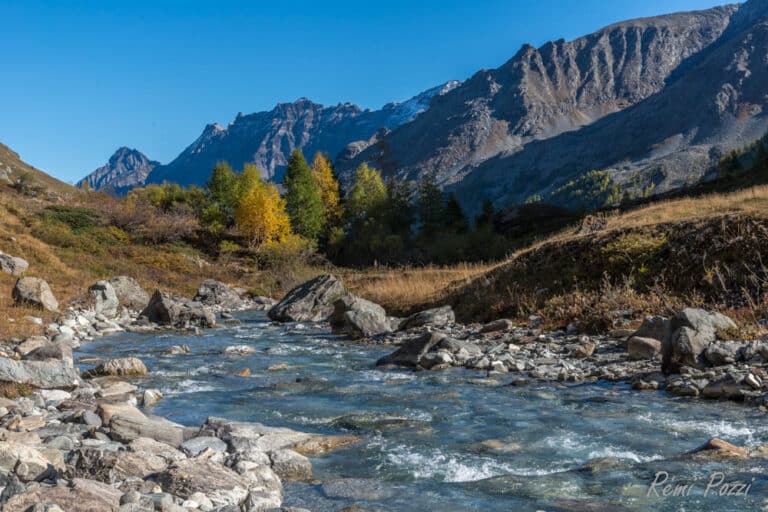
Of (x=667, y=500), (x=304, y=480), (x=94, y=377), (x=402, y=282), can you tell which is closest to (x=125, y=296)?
(x=402, y=282)

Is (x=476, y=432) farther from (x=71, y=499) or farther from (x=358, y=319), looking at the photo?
(x=358, y=319)

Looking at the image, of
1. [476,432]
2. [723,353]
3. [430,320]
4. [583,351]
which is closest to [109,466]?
[476,432]

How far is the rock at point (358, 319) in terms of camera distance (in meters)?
17.1

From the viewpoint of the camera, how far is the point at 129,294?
2539 centimetres

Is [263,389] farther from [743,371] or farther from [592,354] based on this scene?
[743,371]

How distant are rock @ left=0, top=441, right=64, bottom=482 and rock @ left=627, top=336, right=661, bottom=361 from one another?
899cm

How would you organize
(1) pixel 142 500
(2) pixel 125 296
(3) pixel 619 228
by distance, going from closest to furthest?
(1) pixel 142 500 → (3) pixel 619 228 → (2) pixel 125 296

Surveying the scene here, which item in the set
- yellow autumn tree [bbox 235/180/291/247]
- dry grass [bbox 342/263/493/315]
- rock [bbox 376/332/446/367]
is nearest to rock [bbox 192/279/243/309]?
dry grass [bbox 342/263/493/315]

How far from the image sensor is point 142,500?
156 inches

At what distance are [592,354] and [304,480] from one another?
7.52 m

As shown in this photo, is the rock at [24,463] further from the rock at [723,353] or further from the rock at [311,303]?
the rock at [311,303]

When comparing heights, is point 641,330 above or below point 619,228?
below
